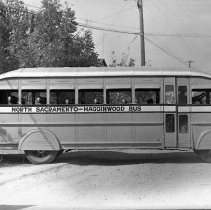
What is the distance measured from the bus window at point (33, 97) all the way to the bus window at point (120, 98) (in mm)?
2151

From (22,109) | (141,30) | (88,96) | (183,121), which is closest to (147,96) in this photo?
(183,121)

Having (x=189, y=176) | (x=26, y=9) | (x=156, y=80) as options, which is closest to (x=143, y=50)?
(x=26, y=9)

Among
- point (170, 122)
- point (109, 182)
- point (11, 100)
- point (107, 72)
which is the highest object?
point (107, 72)

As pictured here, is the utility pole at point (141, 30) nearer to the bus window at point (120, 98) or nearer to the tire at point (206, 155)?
the bus window at point (120, 98)

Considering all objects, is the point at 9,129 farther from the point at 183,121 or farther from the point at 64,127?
the point at 183,121

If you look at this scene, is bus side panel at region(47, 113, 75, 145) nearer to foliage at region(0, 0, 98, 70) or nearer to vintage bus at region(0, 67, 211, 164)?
vintage bus at region(0, 67, 211, 164)

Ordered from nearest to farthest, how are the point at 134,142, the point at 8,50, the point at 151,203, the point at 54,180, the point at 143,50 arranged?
the point at 151,203, the point at 54,180, the point at 134,142, the point at 8,50, the point at 143,50

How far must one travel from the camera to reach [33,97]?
675 inches

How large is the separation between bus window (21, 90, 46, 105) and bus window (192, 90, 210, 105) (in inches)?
195

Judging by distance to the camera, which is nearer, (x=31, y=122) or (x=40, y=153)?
(x=31, y=122)

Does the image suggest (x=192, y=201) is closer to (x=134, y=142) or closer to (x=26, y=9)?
(x=134, y=142)

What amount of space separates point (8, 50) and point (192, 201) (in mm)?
16881

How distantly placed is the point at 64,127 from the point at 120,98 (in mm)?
2072

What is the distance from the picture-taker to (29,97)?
1717 centimetres
